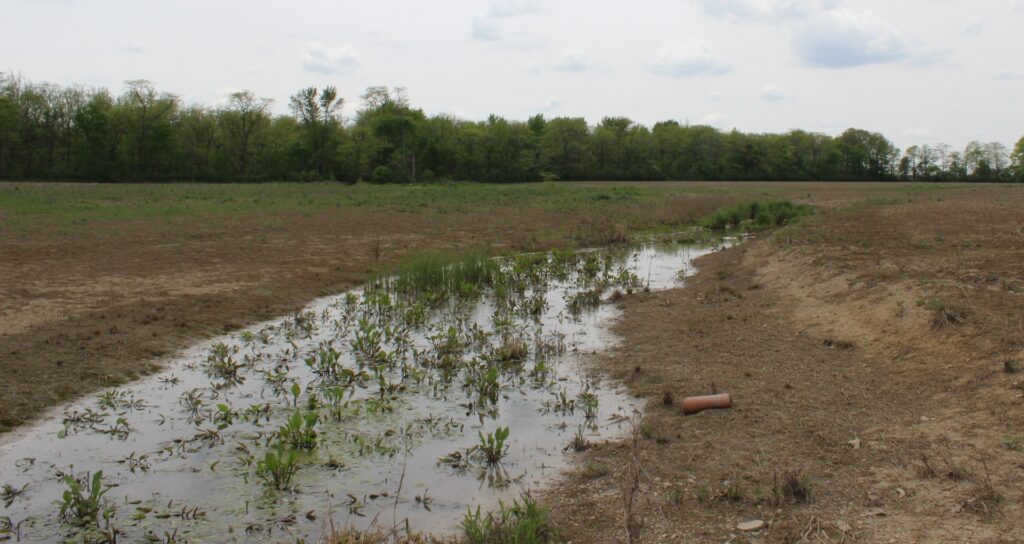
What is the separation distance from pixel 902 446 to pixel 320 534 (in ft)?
15.1

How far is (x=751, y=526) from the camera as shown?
497 cm

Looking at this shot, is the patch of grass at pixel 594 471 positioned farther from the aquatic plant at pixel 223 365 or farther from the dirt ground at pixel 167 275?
the dirt ground at pixel 167 275

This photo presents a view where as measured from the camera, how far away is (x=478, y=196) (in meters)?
46.8

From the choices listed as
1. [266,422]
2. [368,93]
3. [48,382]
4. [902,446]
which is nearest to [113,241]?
[48,382]

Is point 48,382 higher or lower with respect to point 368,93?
lower

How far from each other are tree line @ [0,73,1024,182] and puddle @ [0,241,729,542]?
64909mm

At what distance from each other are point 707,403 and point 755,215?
25.5m

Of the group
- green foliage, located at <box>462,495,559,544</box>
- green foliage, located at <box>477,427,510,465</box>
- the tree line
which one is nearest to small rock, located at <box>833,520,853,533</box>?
green foliage, located at <box>462,495,559,544</box>

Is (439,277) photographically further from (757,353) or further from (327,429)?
(327,429)

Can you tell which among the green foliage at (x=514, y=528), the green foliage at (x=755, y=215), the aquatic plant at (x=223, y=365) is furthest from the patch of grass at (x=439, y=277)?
the green foliage at (x=755, y=215)

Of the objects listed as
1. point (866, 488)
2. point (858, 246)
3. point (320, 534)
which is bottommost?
point (320, 534)

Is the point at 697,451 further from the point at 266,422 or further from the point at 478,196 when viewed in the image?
the point at 478,196

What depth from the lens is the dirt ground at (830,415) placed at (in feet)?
16.5

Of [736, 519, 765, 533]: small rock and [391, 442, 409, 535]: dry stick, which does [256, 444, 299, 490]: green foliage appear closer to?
[391, 442, 409, 535]: dry stick
